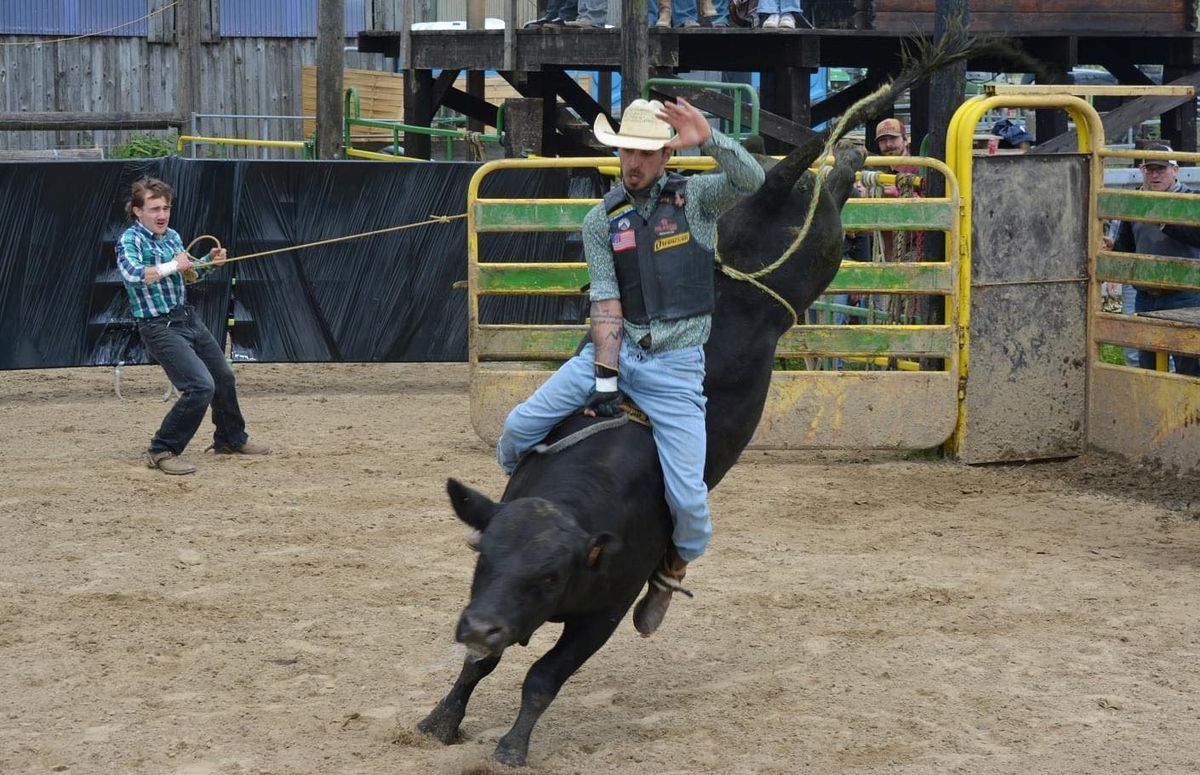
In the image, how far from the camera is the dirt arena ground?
4703 mm

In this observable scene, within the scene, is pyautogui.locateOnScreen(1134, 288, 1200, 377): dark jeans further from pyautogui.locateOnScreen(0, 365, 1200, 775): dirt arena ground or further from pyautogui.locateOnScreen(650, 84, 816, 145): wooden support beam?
pyautogui.locateOnScreen(650, 84, 816, 145): wooden support beam

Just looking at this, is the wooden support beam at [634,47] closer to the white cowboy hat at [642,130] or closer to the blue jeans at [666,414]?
the white cowboy hat at [642,130]

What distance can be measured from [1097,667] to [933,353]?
3619mm

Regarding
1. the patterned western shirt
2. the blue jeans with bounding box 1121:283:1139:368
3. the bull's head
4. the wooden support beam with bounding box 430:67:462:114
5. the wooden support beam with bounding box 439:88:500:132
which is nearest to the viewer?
the bull's head

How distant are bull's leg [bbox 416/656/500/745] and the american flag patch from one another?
1.35 m

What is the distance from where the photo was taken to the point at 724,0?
43.9 ft

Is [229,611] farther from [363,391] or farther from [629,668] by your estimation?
[363,391]

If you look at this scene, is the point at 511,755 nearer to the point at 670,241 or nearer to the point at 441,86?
the point at 670,241

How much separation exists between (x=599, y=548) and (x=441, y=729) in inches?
34.9

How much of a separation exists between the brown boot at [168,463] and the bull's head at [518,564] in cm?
451

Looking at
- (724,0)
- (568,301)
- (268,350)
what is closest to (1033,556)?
(568,301)

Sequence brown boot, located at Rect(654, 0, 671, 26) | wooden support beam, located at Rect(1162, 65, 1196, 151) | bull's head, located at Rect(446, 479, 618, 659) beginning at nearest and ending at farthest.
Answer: bull's head, located at Rect(446, 479, 618, 659) → brown boot, located at Rect(654, 0, 671, 26) → wooden support beam, located at Rect(1162, 65, 1196, 151)

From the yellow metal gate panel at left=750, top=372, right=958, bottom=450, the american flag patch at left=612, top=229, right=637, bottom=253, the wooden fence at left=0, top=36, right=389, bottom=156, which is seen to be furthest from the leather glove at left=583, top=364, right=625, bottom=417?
the wooden fence at left=0, top=36, right=389, bottom=156

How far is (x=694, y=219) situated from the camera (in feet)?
16.2
